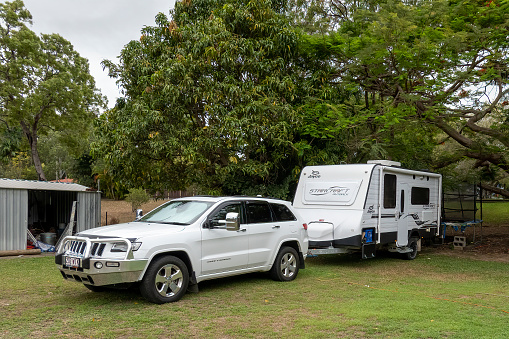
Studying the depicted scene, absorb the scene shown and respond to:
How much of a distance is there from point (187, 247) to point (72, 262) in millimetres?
1659

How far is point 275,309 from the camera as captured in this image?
662 centimetres

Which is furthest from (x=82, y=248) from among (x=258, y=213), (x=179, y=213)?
(x=258, y=213)

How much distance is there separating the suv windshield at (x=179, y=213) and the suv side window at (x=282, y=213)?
1.59m

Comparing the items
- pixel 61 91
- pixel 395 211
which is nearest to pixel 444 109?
pixel 395 211

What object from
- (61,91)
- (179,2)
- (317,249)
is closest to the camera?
(317,249)

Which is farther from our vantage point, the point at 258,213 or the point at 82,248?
the point at 258,213

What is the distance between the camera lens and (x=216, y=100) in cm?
1346

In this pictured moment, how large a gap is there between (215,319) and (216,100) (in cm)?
844

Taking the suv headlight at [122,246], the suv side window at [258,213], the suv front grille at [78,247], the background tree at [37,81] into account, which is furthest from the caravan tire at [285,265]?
the background tree at [37,81]

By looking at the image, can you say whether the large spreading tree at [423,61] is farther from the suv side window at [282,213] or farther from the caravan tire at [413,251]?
the suv side window at [282,213]

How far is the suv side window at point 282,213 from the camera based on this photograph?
903cm

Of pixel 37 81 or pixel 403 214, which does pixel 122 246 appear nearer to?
pixel 403 214

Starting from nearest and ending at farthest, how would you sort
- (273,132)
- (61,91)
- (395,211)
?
(395,211), (273,132), (61,91)

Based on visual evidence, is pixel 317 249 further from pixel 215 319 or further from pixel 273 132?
pixel 215 319
